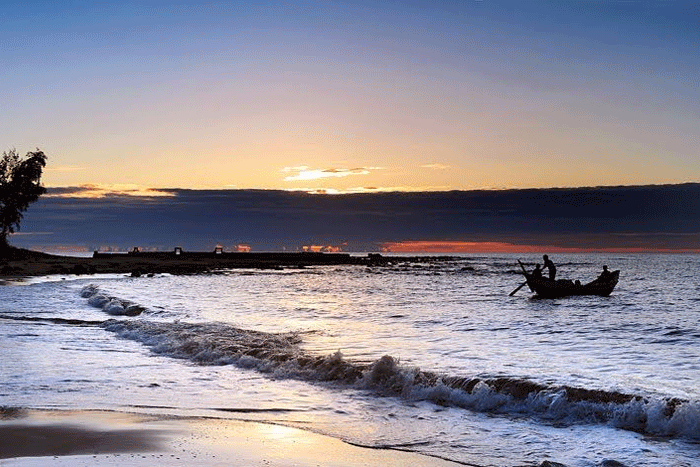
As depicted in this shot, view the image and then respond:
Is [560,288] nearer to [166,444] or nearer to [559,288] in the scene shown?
[559,288]

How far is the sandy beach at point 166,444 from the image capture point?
26.9 ft

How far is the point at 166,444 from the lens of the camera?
29.2 feet

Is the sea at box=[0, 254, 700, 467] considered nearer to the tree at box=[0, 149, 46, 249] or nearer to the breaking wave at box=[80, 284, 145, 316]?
the breaking wave at box=[80, 284, 145, 316]

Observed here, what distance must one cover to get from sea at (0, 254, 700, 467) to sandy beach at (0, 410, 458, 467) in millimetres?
535

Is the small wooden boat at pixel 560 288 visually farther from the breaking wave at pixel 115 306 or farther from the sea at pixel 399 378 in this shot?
the breaking wave at pixel 115 306

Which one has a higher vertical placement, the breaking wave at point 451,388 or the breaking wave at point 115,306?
the breaking wave at point 451,388

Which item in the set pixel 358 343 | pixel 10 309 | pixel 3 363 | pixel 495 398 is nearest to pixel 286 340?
pixel 358 343

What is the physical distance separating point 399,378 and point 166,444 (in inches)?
233

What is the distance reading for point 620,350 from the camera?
2052 centimetres

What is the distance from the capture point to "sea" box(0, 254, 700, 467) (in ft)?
33.1

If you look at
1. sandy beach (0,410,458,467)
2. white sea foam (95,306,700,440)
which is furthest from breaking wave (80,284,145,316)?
sandy beach (0,410,458,467)

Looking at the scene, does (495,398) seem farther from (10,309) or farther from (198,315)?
(10,309)

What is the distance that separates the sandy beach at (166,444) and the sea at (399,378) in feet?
1.76

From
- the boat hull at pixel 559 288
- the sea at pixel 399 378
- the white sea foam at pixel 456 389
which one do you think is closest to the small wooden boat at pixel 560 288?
the boat hull at pixel 559 288
